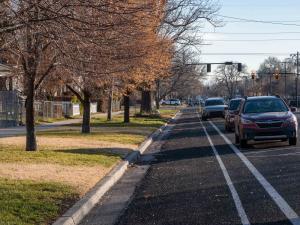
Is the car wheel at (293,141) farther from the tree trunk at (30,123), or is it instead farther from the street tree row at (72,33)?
the tree trunk at (30,123)

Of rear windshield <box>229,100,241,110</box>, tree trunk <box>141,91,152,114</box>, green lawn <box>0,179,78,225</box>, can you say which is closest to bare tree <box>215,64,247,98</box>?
tree trunk <box>141,91,152,114</box>

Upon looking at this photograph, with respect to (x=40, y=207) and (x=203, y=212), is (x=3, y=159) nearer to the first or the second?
(x=40, y=207)

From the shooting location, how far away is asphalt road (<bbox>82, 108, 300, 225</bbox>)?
369 inches

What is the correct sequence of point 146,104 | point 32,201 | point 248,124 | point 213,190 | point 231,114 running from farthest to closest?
1. point 146,104
2. point 231,114
3. point 248,124
4. point 213,190
5. point 32,201

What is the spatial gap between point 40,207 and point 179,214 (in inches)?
81.9

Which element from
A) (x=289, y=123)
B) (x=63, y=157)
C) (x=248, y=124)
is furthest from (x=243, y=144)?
(x=63, y=157)

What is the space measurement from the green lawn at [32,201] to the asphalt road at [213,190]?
21.8 inches

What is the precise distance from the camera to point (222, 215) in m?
9.42

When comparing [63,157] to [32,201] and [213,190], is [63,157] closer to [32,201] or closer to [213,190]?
[213,190]

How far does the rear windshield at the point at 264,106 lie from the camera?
21625 millimetres

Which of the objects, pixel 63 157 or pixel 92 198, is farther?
pixel 63 157

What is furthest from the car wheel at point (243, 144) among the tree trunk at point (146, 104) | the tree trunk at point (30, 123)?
the tree trunk at point (146, 104)

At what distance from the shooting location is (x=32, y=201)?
9.92 m

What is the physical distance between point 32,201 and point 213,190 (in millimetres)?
3604
